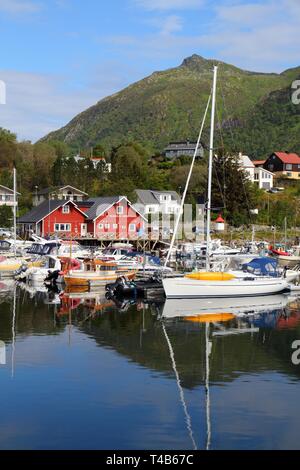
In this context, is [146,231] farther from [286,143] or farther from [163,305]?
[286,143]

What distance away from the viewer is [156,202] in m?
93.0

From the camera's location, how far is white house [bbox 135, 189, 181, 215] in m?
90.8

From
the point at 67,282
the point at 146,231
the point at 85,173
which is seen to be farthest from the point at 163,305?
the point at 85,173

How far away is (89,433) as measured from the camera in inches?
627

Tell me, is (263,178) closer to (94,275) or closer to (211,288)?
(94,275)

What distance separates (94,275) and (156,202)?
4895 cm

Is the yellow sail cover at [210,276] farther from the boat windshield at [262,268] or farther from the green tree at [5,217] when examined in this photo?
the green tree at [5,217]

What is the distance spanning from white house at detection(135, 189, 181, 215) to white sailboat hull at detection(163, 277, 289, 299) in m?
49.8

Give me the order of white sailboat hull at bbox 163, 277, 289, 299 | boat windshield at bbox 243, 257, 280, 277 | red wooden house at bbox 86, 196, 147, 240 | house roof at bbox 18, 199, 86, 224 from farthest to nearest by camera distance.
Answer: red wooden house at bbox 86, 196, 147, 240
house roof at bbox 18, 199, 86, 224
boat windshield at bbox 243, 257, 280, 277
white sailboat hull at bbox 163, 277, 289, 299

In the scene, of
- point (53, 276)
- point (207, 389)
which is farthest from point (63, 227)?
point (207, 389)

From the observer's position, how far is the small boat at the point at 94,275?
44844 mm

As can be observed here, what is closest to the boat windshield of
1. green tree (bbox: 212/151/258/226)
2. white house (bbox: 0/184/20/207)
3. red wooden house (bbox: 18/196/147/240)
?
red wooden house (bbox: 18/196/147/240)

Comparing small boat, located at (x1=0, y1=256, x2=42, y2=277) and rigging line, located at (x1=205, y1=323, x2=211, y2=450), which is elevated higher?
small boat, located at (x1=0, y1=256, x2=42, y2=277)

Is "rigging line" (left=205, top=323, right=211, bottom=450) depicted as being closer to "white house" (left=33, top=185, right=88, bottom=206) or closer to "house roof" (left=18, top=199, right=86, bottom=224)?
"house roof" (left=18, top=199, right=86, bottom=224)
